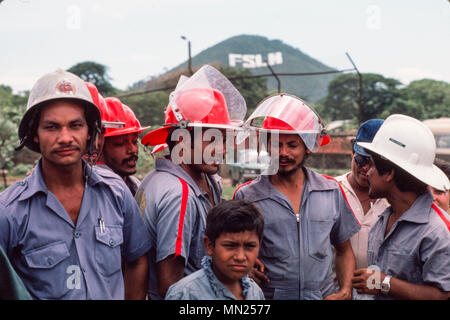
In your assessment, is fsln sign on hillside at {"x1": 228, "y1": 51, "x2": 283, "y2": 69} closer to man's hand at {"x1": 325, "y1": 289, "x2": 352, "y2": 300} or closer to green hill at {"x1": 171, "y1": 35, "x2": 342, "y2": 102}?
man's hand at {"x1": 325, "y1": 289, "x2": 352, "y2": 300}

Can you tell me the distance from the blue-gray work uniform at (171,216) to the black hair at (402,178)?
3.87 ft

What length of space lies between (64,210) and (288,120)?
1.66 meters

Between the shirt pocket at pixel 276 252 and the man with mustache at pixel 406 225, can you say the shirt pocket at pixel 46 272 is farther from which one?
the man with mustache at pixel 406 225

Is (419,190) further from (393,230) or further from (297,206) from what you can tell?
(297,206)

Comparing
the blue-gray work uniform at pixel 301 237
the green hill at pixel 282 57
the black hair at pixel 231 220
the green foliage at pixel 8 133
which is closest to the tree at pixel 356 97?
the green foliage at pixel 8 133

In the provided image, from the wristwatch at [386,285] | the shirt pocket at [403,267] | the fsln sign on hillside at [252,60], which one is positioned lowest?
the wristwatch at [386,285]

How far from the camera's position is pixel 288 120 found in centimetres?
324

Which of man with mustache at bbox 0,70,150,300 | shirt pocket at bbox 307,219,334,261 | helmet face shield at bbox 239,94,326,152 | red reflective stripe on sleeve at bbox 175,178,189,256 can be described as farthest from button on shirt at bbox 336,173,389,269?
man with mustache at bbox 0,70,150,300

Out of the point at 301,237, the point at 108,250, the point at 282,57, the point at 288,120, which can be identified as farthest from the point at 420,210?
the point at 282,57

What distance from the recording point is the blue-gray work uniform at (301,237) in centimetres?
298

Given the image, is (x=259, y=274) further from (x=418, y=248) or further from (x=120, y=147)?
(x=120, y=147)

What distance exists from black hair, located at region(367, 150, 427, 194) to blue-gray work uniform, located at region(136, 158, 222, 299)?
1.18 meters

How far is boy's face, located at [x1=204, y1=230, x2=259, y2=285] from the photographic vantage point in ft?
8.27

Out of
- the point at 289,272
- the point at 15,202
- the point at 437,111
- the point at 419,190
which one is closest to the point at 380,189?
the point at 419,190
